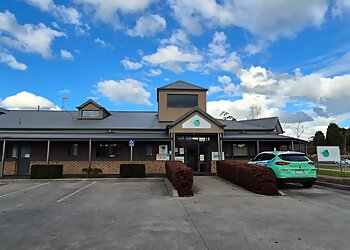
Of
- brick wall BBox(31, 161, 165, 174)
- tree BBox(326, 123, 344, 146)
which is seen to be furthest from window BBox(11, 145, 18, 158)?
tree BBox(326, 123, 344, 146)

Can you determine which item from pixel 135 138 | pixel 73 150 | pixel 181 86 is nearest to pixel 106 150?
pixel 73 150

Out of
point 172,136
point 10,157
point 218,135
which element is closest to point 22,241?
point 172,136

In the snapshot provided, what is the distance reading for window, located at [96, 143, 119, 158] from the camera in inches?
806

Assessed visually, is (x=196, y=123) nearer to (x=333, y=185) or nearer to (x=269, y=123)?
(x=269, y=123)

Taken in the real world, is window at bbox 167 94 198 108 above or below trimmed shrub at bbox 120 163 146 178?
above

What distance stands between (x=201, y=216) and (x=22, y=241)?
13.3 feet

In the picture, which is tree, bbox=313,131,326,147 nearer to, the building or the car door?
the building

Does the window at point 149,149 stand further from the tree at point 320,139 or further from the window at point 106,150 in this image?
the tree at point 320,139

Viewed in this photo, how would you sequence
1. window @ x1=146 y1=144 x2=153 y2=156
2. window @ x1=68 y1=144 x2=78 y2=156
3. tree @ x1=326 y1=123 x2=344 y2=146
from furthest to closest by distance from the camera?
tree @ x1=326 y1=123 x2=344 y2=146, window @ x1=146 y1=144 x2=153 y2=156, window @ x1=68 y1=144 x2=78 y2=156

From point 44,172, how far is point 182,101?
12966 millimetres

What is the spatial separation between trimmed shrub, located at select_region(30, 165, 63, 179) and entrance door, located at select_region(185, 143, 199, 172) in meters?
9.71

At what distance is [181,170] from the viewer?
10516 mm

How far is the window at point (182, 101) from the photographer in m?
24.1

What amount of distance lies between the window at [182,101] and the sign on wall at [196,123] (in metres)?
4.19
